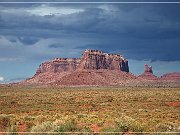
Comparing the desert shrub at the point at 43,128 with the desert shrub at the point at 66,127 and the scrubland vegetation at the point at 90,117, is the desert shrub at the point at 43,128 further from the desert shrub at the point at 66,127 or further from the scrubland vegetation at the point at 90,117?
the desert shrub at the point at 66,127

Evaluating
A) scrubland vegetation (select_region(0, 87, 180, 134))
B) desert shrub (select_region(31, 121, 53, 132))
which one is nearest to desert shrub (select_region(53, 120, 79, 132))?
scrubland vegetation (select_region(0, 87, 180, 134))

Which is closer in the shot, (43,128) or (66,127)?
(43,128)

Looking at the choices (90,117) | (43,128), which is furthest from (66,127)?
(90,117)

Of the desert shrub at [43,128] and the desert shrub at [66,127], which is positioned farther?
the desert shrub at [66,127]

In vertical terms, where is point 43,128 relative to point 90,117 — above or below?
below

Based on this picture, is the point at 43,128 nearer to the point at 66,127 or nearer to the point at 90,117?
the point at 66,127

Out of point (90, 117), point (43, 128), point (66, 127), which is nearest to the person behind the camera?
point (43, 128)

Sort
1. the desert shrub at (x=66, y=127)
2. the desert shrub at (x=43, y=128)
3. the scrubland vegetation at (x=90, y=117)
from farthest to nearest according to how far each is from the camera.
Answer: the scrubland vegetation at (x=90, y=117) < the desert shrub at (x=66, y=127) < the desert shrub at (x=43, y=128)

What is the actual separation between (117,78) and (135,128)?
163831 mm

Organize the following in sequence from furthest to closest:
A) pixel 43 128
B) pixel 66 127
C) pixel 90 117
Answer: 1. pixel 90 117
2. pixel 66 127
3. pixel 43 128

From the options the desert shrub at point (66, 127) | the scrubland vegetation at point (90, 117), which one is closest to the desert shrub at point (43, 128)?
the scrubland vegetation at point (90, 117)

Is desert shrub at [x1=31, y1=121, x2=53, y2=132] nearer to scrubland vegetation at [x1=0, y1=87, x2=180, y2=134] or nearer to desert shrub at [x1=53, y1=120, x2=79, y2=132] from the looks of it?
scrubland vegetation at [x1=0, y1=87, x2=180, y2=134]

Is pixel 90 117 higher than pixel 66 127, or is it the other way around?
pixel 90 117

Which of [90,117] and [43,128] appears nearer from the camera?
[43,128]
